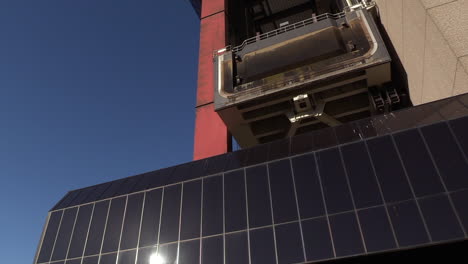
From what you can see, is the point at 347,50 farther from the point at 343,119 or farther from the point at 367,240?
the point at 367,240

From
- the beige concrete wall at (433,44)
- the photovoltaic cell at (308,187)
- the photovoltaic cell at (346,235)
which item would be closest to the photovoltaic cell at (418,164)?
the photovoltaic cell at (346,235)

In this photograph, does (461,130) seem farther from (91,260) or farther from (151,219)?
(91,260)

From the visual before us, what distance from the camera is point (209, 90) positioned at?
2366 centimetres

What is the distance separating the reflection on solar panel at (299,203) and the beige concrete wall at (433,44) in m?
1.21

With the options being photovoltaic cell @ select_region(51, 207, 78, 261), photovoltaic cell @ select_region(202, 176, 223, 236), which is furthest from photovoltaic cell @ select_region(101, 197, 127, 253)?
photovoltaic cell @ select_region(202, 176, 223, 236)

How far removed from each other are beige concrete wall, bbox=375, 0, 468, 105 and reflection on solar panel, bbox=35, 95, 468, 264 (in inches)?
47.5

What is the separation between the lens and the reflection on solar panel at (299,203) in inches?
409

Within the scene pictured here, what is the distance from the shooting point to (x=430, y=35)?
1253 centimetres

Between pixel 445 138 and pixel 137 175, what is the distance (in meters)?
13.7

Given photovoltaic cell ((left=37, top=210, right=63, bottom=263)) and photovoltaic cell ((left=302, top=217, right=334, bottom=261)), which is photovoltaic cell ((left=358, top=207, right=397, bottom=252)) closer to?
photovoltaic cell ((left=302, top=217, right=334, bottom=261))

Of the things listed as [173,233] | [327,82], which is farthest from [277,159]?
[327,82]

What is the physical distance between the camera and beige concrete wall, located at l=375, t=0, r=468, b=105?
11.3m

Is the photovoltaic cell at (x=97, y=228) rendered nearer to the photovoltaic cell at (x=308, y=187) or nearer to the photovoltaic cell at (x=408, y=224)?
the photovoltaic cell at (x=308, y=187)

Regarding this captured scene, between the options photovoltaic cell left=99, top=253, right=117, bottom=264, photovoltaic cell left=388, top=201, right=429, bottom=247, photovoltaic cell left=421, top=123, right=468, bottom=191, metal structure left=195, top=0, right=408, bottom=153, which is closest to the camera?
photovoltaic cell left=388, top=201, right=429, bottom=247
